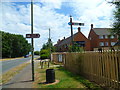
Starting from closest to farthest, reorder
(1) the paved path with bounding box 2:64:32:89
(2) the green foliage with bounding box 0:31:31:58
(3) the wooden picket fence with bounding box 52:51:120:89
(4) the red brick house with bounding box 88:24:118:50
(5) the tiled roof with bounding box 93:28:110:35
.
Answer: (3) the wooden picket fence with bounding box 52:51:120:89 → (1) the paved path with bounding box 2:64:32:89 → (4) the red brick house with bounding box 88:24:118:50 → (5) the tiled roof with bounding box 93:28:110:35 → (2) the green foliage with bounding box 0:31:31:58

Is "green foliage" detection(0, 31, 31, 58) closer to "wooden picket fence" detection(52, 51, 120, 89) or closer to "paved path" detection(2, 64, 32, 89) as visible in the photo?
"paved path" detection(2, 64, 32, 89)

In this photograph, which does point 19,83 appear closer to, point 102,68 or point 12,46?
point 102,68

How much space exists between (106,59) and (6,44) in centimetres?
6099

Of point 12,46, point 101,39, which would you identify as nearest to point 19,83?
point 101,39

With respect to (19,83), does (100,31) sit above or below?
above

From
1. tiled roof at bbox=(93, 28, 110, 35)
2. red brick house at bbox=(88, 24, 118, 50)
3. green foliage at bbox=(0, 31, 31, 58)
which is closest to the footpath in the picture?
red brick house at bbox=(88, 24, 118, 50)

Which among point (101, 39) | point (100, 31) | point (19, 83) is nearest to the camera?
point (19, 83)

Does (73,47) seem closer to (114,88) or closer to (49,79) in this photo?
(49,79)

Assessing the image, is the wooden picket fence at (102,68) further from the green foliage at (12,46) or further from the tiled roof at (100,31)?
the green foliage at (12,46)

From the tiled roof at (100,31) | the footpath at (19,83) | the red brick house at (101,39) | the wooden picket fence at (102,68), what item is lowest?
the footpath at (19,83)

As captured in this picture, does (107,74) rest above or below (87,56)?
below

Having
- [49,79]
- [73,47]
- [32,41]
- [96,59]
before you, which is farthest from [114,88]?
[73,47]

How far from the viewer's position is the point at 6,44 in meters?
60.9

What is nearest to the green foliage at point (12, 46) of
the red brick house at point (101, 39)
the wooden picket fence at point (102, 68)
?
the red brick house at point (101, 39)
